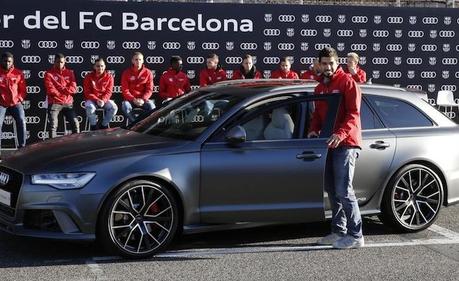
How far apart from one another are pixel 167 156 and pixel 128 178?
1.29ft

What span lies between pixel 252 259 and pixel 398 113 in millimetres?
2201

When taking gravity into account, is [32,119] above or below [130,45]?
below

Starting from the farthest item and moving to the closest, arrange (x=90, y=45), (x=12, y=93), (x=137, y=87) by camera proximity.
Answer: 1. (x=90, y=45)
2. (x=137, y=87)
3. (x=12, y=93)

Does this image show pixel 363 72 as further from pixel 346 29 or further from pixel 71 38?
pixel 71 38

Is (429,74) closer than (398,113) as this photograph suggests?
No

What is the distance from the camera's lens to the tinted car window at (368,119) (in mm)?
6539

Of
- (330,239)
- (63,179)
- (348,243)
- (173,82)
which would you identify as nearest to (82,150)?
(63,179)

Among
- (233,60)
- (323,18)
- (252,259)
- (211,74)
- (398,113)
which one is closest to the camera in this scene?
(252,259)

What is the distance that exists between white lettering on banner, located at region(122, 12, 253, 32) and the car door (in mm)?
6762

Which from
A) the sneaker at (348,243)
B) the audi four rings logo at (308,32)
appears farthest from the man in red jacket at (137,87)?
the sneaker at (348,243)

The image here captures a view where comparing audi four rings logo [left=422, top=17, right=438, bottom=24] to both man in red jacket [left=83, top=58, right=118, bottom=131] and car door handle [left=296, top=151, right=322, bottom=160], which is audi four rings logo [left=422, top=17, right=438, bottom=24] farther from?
car door handle [left=296, top=151, right=322, bottom=160]

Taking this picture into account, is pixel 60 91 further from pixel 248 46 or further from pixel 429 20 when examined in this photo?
pixel 429 20

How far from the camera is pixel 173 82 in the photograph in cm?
1199

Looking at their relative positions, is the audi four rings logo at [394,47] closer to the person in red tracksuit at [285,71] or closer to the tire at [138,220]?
the person in red tracksuit at [285,71]
